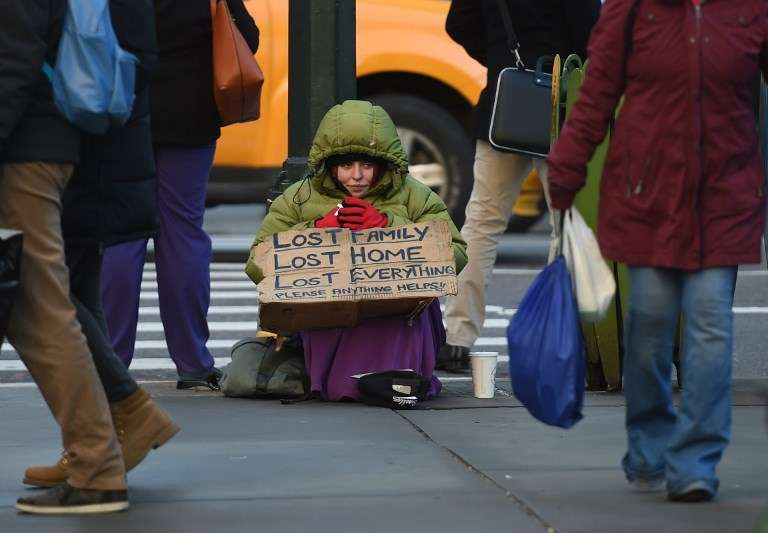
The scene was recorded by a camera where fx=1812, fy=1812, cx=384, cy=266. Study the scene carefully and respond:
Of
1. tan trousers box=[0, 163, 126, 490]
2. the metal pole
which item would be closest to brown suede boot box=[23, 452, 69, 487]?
tan trousers box=[0, 163, 126, 490]

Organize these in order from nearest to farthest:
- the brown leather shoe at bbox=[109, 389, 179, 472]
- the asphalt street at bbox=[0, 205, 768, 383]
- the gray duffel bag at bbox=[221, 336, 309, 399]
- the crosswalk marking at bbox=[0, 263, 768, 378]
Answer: the brown leather shoe at bbox=[109, 389, 179, 472] → the gray duffel bag at bbox=[221, 336, 309, 399] → the asphalt street at bbox=[0, 205, 768, 383] → the crosswalk marking at bbox=[0, 263, 768, 378]

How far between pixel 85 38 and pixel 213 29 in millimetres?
2058

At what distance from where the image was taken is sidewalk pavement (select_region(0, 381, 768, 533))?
4.43m

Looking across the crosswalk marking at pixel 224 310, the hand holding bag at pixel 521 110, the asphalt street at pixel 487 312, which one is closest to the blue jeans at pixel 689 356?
the hand holding bag at pixel 521 110

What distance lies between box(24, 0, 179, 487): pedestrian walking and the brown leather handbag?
4.89 feet

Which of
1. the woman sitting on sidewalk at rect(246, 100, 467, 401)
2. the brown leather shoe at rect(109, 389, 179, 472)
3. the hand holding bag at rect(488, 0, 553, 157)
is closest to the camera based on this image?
the brown leather shoe at rect(109, 389, 179, 472)

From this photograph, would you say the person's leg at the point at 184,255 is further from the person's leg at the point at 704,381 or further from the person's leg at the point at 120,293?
the person's leg at the point at 704,381

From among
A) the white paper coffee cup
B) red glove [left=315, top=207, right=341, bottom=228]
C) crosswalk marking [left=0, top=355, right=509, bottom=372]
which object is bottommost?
crosswalk marking [left=0, top=355, right=509, bottom=372]

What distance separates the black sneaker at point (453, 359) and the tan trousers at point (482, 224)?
71 mm

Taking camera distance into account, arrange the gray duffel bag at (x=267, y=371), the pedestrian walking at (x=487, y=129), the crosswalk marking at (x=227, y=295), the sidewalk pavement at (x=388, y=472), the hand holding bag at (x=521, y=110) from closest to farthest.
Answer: the sidewalk pavement at (x=388, y=472) → the gray duffel bag at (x=267, y=371) → the hand holding bag at (x=521, y=110) → the pedestrian walking at (x=487, y=129) → the crosswalk marking at (x=227, y=295)

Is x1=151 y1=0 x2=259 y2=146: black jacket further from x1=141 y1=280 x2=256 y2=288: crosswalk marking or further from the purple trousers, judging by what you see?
x1=141 y1=280 x2=256 y2=288: crosswalk marking

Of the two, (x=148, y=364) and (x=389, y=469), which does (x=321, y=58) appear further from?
(x=389, y=469)

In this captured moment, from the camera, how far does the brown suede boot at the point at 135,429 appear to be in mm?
4730

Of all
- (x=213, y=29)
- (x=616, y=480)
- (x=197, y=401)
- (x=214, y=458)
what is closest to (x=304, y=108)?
(x=213, y=29)
